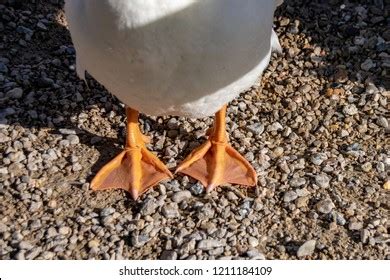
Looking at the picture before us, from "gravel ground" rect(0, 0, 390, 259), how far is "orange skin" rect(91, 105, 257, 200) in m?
0.06

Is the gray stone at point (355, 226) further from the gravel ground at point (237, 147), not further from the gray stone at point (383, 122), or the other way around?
the gray stone at point (383, 122)

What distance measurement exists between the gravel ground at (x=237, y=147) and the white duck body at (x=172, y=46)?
1.93 feet

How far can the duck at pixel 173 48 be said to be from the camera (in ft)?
8.55

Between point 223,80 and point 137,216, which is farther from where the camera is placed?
point 137,216

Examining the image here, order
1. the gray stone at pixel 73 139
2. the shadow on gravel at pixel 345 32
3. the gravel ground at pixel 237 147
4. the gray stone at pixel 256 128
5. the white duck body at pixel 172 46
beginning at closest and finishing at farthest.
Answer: the white duck body at pixel 172 46, the gravel ground at pixel 237 147, the gray stone at pixel 73 139, the gray stone at pixel 256 128, the shadow on gravel at pixel 345 32

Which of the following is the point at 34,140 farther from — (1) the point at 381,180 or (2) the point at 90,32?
(1) the point at 381,180

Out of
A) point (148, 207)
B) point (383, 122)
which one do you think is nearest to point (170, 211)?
point (148, 207)

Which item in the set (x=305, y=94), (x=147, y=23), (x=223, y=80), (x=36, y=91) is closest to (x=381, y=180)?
(x=305, y=94)

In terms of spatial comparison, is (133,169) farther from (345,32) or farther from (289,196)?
(345,32)

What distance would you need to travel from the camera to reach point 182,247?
3.12 m

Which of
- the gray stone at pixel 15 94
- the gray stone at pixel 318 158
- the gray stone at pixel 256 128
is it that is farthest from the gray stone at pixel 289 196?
the gray stone at pixel 15 94

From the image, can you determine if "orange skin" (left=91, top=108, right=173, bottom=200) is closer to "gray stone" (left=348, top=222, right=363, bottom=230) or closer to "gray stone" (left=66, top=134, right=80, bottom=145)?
"gray stone" (left=66, top=134, right=80, bottom=145)

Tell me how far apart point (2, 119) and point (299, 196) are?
1.69m

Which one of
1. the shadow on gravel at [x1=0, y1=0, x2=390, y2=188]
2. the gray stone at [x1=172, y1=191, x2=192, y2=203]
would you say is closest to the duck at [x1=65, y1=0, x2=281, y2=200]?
the gray stone at [x1=172, y1=191, x2=192, y2=203]
